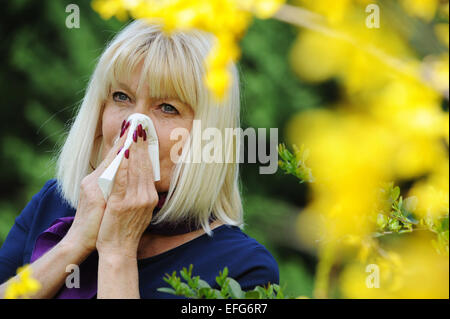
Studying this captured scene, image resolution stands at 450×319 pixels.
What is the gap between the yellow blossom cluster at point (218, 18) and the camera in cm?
77

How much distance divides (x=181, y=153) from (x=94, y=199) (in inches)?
11.4

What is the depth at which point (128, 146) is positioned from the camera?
1.71 meters

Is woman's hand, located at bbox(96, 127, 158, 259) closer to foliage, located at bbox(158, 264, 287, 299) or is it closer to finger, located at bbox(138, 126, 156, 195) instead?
finger, located at bbox(138, 126, 156, 195)

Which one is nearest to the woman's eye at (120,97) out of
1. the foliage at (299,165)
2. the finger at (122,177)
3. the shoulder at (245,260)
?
the finger at (122,177)

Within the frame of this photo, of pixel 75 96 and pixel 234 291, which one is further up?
pixel 75 96

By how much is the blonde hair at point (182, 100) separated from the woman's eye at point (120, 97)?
42mm

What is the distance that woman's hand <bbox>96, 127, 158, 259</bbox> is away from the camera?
165 centimetres

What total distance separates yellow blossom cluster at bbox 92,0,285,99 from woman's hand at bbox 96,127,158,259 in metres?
0.88

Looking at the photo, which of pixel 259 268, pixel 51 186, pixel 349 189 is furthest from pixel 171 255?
pixel 349 189

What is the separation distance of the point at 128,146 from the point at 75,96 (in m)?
2.93

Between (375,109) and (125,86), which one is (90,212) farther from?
(375,109)

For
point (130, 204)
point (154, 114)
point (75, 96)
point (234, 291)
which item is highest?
point (75, 96)

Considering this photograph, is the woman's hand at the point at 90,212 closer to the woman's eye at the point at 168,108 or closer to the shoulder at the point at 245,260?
the woman's eye at the point at 168,108

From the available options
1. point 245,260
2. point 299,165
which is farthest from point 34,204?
point 299,165
